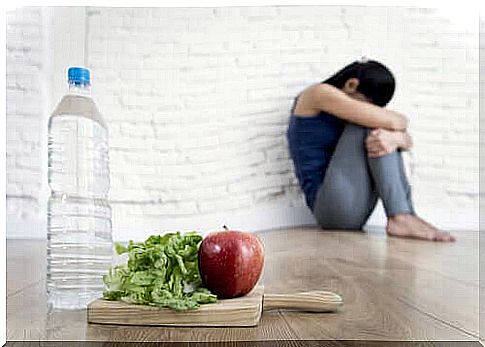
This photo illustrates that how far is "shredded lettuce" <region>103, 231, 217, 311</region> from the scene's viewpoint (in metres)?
1.00

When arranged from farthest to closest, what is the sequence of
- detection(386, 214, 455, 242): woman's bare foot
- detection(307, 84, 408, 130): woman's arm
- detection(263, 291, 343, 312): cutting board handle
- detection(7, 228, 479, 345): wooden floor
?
detection(307, 84, 408, 130): woman's arm < detection(386, 214, 455, 242): woman's bare foot < detection(263, 291, 343, 312): cutting board handle < detection(7, 228, 479, 345): wooden floor

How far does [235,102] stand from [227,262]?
1.85m

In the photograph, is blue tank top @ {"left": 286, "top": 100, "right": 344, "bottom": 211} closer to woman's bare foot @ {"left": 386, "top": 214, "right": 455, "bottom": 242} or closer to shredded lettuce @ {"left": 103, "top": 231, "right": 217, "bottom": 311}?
woman's bare foot @ {"left": 386, "top": 214, "right": 455, "bottom": 242}

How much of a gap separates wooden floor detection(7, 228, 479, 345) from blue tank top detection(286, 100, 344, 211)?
315 millimetres

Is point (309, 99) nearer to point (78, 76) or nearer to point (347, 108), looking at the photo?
point (347, 108)

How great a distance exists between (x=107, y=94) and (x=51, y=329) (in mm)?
1827

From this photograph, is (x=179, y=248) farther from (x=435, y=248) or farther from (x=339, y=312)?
(x=435, y=248)

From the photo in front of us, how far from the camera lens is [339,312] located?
3.77 ft

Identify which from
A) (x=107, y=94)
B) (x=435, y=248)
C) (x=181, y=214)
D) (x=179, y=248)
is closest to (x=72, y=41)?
(x=107, y=94)

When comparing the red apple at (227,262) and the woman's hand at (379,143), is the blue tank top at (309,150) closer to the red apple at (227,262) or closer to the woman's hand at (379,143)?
the woman's hand at (379,143)

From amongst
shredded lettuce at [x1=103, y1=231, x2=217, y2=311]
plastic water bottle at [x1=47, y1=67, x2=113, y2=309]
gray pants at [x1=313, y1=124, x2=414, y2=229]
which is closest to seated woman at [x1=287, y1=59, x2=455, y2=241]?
gray pants at [x1=313, y1=124, x2=414, y2=229]

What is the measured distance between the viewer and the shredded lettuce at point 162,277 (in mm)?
1005

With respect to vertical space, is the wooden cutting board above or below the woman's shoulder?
below

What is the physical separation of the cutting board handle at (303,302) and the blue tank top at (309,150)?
5.54ft
